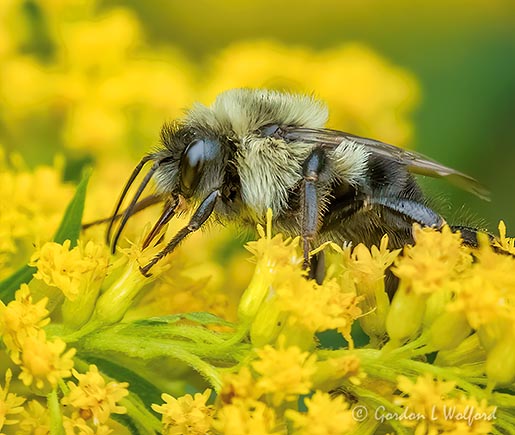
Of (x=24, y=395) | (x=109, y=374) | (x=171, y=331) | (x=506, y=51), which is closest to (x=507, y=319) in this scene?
(x=171, y=331)

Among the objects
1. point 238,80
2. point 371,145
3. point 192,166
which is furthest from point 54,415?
point 238,80

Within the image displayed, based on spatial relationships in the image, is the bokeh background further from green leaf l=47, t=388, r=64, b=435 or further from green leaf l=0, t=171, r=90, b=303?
green leaf l=47, t=388, r=64, b=435

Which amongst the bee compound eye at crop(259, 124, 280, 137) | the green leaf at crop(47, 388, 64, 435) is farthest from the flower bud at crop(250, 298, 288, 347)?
the bee compound eye at crop(259, 124, 280, 137)

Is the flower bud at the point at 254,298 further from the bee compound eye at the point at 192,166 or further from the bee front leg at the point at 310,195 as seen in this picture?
the bee compound eye at the point at 192,166

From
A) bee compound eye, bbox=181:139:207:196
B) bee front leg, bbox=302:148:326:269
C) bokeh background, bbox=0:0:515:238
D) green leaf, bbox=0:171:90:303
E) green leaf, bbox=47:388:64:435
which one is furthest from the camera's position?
bokeh background, bbox=0:0:515:238

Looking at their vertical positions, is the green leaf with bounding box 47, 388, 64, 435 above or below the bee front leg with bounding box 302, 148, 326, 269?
below

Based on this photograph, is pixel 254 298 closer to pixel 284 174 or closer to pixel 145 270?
pixel 145 270
